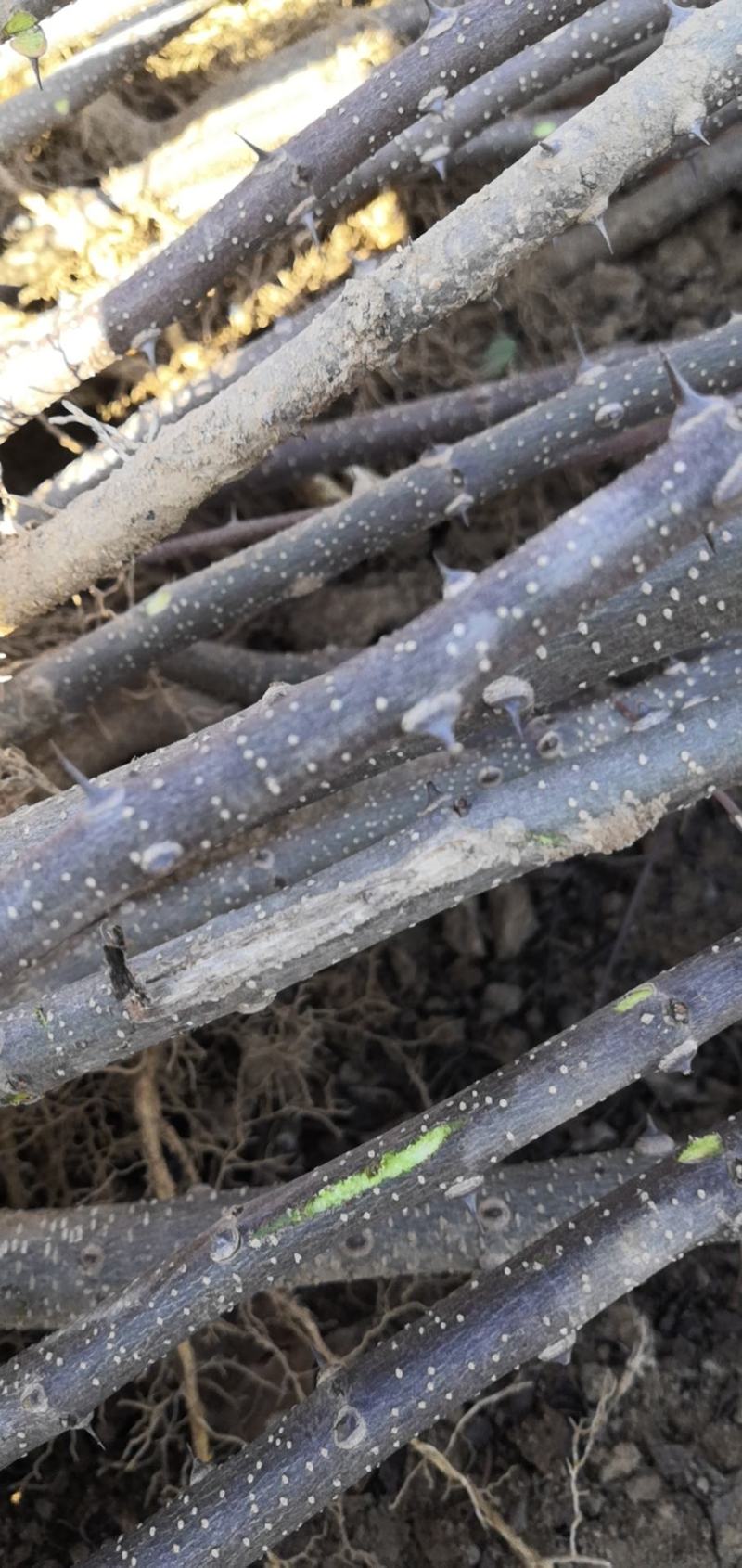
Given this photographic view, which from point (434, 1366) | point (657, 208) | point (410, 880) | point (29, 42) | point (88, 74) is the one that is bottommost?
point (434, 1366)

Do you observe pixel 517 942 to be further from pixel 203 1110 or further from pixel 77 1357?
pixel 77 1357

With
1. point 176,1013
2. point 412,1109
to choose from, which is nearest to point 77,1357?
point 176,1013

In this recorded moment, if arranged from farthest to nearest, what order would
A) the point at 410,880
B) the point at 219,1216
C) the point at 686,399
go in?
the point at 219,1216
the point at 410,880
the point at 686,399

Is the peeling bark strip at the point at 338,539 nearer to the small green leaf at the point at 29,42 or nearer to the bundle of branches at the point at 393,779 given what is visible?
the bundle of branches at the point at 393,779

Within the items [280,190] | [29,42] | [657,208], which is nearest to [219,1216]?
[280,190]

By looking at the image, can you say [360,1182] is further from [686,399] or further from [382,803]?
[686,399]

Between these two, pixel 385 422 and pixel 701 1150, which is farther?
pixel 385 422
